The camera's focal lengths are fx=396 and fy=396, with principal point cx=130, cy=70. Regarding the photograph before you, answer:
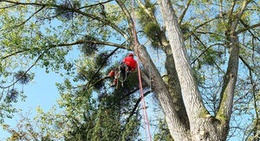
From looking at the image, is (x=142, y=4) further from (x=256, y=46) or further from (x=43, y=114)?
(x=43, y=114)

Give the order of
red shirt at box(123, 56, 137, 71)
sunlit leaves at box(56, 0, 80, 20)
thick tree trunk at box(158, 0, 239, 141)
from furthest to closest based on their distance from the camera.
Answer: sunlit leaves at box(56, 0, 80, 20) → red shirt at box(123, 56, 137, 71) → thick tree trunk at box(158, 0, 239, 141)

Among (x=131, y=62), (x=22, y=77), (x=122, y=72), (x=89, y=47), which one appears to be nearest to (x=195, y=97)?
(x=131, y=62)

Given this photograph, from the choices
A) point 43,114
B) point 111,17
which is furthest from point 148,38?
point 43,114

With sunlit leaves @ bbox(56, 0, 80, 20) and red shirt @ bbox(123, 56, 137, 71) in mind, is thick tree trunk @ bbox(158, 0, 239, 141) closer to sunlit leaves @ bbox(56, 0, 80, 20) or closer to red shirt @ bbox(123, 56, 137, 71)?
red shirt @ bbox(123, 56, 137, 71)

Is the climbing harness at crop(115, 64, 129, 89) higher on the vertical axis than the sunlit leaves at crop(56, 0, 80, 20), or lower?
lower

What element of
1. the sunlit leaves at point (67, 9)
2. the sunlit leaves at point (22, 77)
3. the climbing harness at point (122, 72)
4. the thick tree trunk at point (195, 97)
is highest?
the sunlit leaves at point (67, 9)

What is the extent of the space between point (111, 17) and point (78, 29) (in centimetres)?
86

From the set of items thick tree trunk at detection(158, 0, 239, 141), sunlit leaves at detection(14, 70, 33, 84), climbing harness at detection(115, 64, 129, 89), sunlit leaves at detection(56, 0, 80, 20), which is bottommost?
thick tree trunk at detection(158, 0, 239, 141)

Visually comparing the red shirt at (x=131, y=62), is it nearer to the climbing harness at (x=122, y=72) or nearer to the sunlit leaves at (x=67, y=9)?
the climbing harness at (x=122, y=72)

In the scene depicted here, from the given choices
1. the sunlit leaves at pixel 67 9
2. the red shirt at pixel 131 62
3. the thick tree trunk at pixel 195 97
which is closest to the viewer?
the thick tree trunk at pixel 195 97

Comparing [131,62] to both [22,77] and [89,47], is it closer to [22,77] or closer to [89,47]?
[89,47]

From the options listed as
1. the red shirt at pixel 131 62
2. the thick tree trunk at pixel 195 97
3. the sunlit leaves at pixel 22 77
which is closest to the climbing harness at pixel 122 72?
the red shirt at pixel 131 62

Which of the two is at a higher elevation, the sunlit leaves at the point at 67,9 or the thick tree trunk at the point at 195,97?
the sunlit leaves at the point at 67,9

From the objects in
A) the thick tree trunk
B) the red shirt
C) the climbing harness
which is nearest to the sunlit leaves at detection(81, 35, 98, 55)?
the climbing harness
